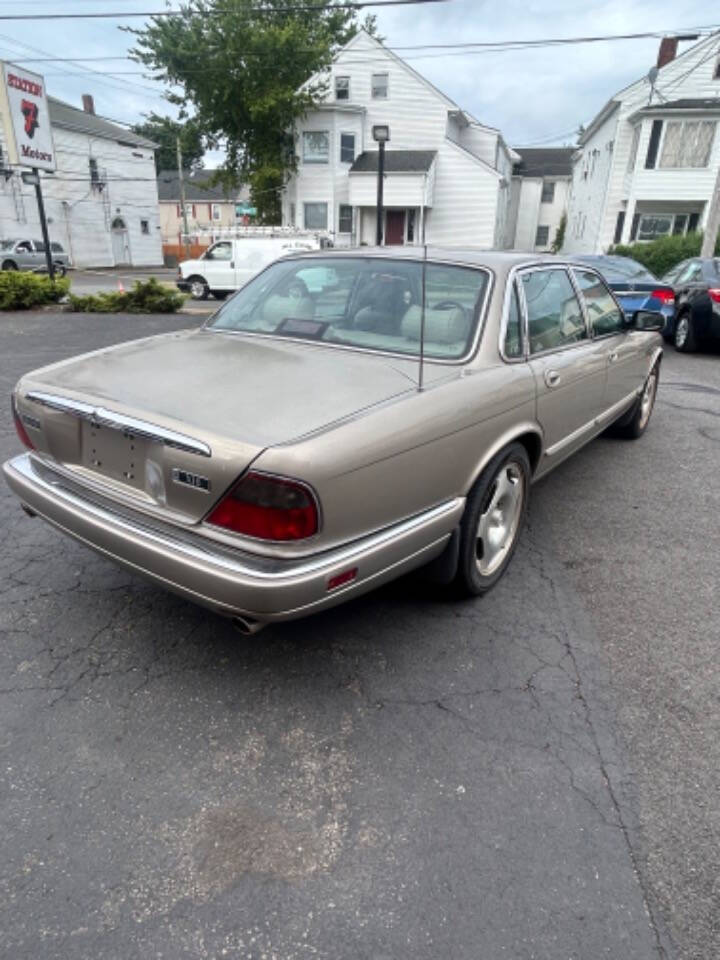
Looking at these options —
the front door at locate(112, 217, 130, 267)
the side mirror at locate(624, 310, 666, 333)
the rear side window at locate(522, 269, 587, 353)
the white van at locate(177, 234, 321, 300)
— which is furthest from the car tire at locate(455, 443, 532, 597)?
the front door at locate(112, 217, 130, 267)

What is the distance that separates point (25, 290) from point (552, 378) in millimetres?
13547

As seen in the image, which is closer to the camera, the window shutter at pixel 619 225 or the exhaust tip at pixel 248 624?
the exhaust tip at pixel 248 624

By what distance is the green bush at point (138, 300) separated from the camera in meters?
13.2

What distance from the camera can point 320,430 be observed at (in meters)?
1.98

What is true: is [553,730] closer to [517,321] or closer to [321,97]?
[517,321]

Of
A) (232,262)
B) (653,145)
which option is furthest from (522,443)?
(653,145)

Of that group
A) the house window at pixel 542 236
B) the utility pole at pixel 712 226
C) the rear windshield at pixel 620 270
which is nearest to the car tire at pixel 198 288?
the rear windshield at pixel 620 270

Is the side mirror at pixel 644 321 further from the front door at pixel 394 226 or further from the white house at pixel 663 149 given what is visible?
the front door at pixel 394 226

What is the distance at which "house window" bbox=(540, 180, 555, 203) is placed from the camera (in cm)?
4459

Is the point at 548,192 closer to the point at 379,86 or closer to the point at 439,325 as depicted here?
the point at 379,86

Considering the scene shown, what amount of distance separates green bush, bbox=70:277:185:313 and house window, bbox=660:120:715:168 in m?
21.5

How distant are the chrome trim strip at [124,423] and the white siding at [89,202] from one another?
3550cm

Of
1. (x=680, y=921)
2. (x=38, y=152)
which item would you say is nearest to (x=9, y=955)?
(x=680, y=921)

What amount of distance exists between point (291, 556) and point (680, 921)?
144 cm
